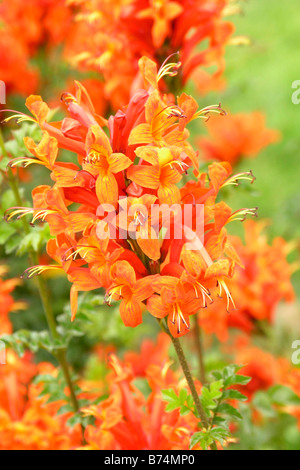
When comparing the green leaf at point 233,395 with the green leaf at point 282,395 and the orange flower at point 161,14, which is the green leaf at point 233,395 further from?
the orange flower at point 161,14

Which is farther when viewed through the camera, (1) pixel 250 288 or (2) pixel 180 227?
(1) pixel 250 288

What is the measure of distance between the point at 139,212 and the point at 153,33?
861mm

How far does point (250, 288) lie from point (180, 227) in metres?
1.01

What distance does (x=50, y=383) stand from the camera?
4.57ft

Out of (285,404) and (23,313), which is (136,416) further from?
(23,313)

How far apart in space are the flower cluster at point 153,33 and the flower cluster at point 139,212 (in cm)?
56

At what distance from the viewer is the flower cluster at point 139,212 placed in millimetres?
935

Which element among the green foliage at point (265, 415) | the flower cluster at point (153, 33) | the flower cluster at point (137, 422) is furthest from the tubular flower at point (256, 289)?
the flower cluster at point (137, 422)

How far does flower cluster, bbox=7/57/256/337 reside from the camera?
935 mm

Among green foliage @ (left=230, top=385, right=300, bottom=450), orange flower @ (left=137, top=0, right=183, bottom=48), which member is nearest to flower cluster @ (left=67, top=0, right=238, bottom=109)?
orange flower @ (left=137, top=0, right=183, bottom=48)

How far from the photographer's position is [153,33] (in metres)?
1.62

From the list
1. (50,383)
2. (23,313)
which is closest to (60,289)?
(23,313)

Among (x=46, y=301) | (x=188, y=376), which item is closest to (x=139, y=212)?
(x=188, y=376)
